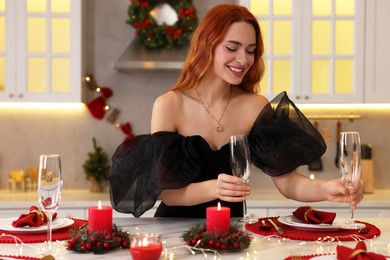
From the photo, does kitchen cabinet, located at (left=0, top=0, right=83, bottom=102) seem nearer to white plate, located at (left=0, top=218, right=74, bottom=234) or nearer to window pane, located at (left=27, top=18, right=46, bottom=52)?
window pane, located at (left=27, top=18, right=46, bottom=52)

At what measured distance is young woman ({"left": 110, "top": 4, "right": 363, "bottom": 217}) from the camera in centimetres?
212

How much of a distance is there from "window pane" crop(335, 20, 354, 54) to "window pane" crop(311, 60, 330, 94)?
0.39 ft

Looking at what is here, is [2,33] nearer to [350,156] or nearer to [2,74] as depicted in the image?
[2,74]

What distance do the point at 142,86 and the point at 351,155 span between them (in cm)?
265

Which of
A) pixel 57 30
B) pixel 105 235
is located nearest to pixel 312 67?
pixel 57 30

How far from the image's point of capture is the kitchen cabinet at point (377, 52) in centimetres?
385

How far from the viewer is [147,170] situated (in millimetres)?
2133

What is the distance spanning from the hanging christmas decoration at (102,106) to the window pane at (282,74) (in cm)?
106

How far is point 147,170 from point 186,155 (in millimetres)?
152

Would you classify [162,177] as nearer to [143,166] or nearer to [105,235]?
[143,166]

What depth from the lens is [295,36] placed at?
3.89 m

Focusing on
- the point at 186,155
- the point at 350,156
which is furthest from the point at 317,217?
the point at 186,155

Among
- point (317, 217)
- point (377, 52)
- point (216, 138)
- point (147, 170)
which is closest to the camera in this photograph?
point (317, 217)

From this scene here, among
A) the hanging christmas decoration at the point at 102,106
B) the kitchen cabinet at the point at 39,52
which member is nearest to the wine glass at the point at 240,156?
the kitchen cabinet at the point at 39,52
